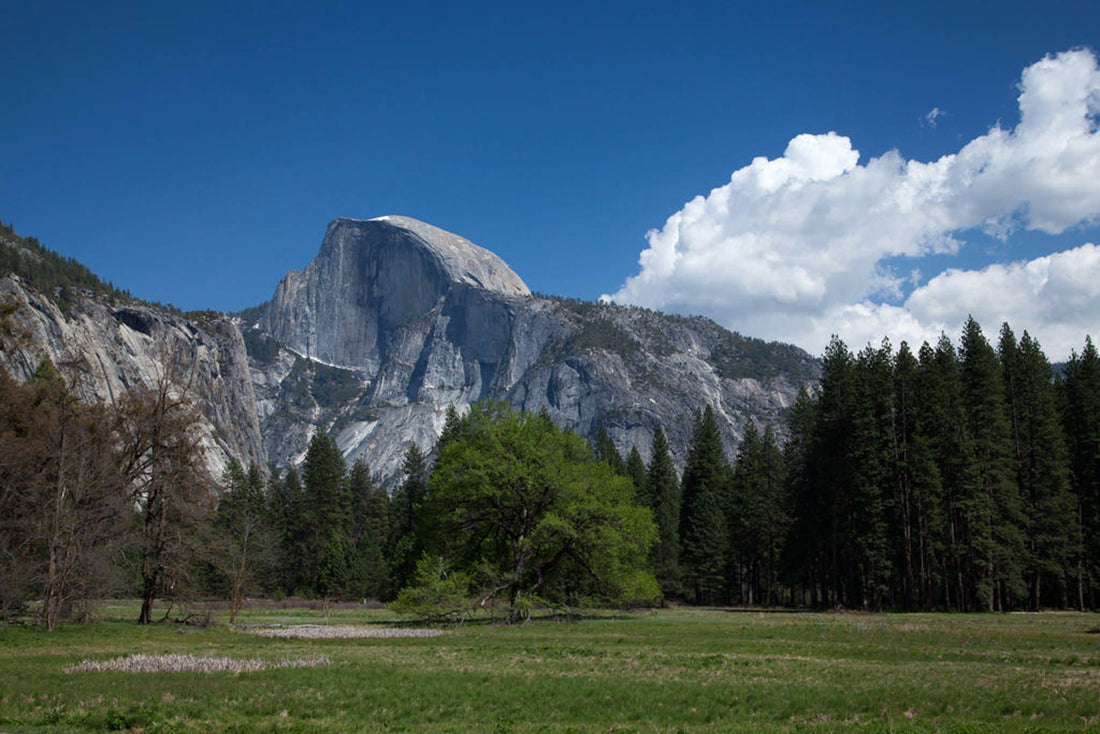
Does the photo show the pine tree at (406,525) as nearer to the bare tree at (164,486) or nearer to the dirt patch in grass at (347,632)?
the dirt patch in grass at (347,632)

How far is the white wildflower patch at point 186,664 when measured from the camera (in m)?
17.1

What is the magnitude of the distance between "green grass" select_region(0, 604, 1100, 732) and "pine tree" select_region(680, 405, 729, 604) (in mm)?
43604

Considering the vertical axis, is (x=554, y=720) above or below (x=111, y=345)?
below

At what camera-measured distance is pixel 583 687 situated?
14594 mm

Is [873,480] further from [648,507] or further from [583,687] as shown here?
[583,687]

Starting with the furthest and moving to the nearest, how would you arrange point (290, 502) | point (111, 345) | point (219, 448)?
point (219, 448) < point (111, 345) < point (290, 502)

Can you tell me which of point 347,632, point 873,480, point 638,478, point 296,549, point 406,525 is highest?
point 638,478

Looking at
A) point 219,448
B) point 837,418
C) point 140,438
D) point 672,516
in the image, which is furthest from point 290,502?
point 219,448

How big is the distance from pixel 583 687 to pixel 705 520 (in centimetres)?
5679

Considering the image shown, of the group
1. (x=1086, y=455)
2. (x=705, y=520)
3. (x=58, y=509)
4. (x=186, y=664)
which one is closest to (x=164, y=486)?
(x=58, y=509)

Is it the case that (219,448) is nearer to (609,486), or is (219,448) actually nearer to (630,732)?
(609,486)

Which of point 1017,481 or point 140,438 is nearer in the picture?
point 140,438

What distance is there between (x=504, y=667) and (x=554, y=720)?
20.5ft

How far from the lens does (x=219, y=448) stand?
18038cm
